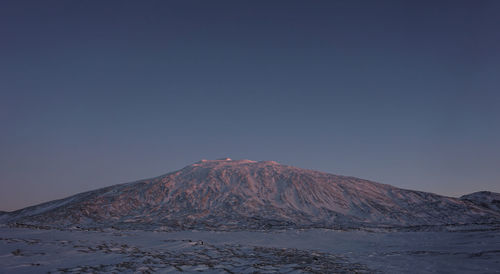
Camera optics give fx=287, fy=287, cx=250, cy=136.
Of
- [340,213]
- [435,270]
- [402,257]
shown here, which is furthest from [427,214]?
[435,270]

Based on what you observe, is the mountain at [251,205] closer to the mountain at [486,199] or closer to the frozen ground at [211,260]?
the mountain at [486,199]

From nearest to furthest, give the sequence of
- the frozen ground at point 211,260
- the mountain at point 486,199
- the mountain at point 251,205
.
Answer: the frozen ground at point 211,260 < the mountain at point 251,205 < the mountain at point 486,199

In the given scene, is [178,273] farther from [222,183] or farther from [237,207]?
[222,183]

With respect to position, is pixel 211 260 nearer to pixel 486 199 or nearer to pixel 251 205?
pixel 251 205

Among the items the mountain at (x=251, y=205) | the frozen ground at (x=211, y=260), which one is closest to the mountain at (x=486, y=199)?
the mountain at (x=251, y=205)

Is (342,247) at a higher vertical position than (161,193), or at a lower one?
lower

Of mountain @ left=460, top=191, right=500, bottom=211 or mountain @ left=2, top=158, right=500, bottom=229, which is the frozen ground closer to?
mountain @ left=2, top=158, right=500, bottom=229
